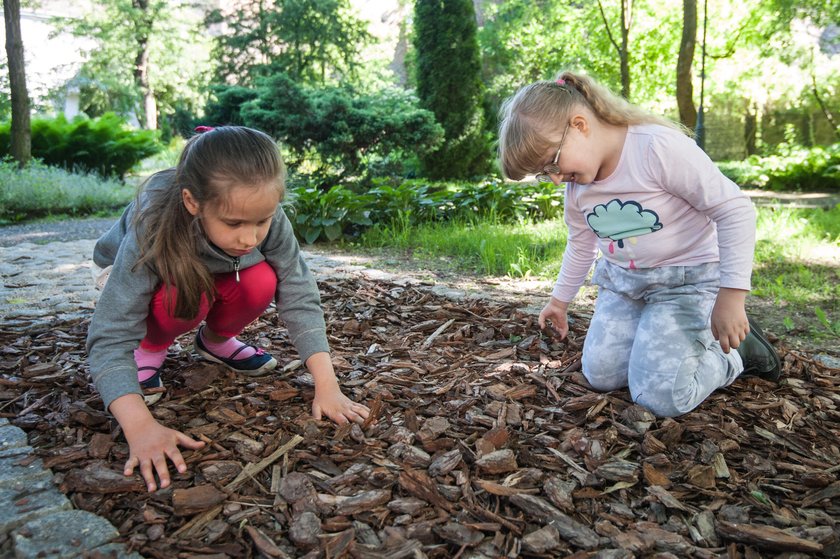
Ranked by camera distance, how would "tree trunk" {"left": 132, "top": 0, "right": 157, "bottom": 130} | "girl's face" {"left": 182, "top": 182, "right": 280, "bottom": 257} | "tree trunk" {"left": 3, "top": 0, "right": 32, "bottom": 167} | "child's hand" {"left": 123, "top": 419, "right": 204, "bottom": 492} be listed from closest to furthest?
"child's hand" {"left": 123, "top": 419, "right": 204, "bottom": 492} → "girl's face" {"left": 182, "top": 182, "right": 280, "bottom": 257} → "tree trunk" {"left": 3, "top": 0, "right": 32, "bottom": 167} → "tree trunk" {"left": 132, "top": 0, "right": 157, "bottom": 130}

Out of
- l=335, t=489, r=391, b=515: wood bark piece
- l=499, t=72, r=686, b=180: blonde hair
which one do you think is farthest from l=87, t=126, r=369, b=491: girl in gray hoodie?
l=499, t=72, r=686, b=180: blonde hair

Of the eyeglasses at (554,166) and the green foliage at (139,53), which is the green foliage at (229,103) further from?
the green foliage at (139,53)

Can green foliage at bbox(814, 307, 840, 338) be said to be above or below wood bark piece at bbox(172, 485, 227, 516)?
above

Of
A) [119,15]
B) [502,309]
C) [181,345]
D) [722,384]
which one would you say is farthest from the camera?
[119,15]

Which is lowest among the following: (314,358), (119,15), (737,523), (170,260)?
(737,523)

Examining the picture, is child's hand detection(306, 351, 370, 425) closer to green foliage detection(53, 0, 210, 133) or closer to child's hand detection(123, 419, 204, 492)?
child's hand detection(123, 419, 204, 492)

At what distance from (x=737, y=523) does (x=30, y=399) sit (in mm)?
2073

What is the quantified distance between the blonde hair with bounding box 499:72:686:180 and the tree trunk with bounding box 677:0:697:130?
6.45 metres

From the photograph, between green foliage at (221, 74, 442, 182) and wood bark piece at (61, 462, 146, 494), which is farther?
green foliage at (221, 74, 442, 182)

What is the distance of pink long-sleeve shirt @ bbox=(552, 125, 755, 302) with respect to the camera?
1.94 metres

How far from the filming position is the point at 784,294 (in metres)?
3.40

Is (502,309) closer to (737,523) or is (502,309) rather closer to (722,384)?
(722,384)

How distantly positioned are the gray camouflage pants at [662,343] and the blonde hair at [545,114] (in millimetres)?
540

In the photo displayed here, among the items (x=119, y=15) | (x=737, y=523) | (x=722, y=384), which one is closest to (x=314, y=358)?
(x=737, y=523)
